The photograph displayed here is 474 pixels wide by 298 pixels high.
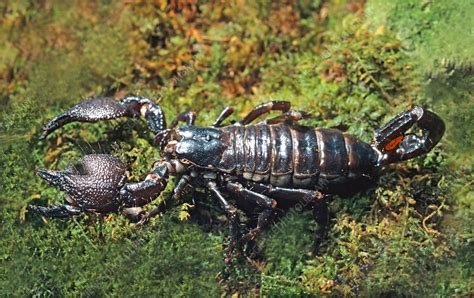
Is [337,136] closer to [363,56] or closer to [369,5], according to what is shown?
[363,56]

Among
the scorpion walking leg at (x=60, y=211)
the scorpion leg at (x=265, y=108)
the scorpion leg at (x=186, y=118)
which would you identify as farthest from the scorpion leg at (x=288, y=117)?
the scorpion walking leg at (x=60, y=211)

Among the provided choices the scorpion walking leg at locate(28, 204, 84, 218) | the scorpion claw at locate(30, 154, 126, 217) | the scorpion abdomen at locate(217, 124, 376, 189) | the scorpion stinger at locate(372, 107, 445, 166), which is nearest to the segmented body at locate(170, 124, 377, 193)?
the scorpion abdomen at locate(217, 124, 376, 189)

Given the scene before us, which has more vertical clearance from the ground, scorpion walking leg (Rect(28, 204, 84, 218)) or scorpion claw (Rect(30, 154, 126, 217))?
scorpion claw (Rect(30, 154, 126, 217))

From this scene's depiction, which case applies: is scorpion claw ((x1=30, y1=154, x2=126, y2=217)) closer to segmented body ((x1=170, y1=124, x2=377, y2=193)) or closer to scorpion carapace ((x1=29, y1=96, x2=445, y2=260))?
scorpion carapace ((x1=29, y1=96, x2=445, y2=260))

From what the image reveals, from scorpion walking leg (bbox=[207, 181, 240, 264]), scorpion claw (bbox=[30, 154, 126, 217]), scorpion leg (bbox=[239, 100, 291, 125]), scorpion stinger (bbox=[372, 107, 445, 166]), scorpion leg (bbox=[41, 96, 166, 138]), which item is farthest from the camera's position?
scorpion leg (bbox=[239, 100, 291, 125])

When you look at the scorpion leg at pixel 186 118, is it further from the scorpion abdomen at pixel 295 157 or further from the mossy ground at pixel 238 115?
the scorpion abdomen at pixel 295 157

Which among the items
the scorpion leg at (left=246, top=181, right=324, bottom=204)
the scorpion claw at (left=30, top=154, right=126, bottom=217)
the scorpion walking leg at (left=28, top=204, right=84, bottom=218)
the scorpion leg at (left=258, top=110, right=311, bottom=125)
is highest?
the scorpion leg at (left=258, top=110, right=311, bottom=125)
